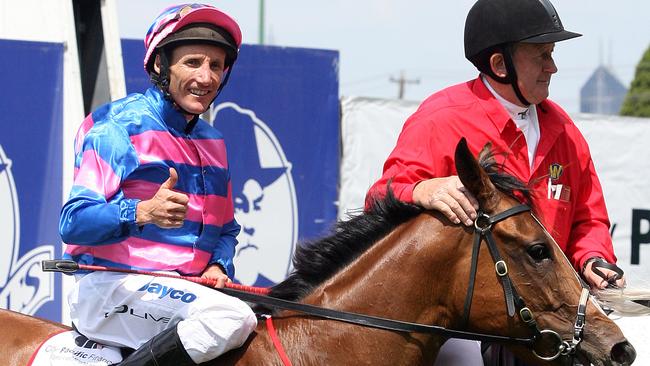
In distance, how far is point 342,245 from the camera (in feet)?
Answer: 11.4

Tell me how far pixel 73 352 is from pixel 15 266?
332cm

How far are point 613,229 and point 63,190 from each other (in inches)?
212

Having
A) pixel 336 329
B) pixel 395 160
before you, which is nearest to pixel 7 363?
pixel 336 329

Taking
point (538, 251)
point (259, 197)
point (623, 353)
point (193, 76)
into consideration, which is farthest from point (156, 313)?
point (259, 197)

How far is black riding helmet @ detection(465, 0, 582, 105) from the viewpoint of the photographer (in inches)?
144

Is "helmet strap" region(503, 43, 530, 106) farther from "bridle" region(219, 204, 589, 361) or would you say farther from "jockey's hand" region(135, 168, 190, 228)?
"jockey's hand" region(135, 168, 190, 228)

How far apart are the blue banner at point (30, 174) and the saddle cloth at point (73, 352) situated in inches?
120

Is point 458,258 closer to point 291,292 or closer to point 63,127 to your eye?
point 291,292

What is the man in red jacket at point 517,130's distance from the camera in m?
3.66

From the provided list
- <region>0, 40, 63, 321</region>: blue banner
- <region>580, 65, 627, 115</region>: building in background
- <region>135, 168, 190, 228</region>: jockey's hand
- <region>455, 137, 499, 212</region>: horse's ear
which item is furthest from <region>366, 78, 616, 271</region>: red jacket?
<region>580, 65, 627, 115</region>: building in background

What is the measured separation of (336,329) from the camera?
3326mm

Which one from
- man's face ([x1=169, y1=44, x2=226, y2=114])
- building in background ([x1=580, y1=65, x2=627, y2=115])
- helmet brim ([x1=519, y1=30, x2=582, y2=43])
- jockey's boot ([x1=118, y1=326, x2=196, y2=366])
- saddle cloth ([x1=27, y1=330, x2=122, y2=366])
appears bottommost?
building in background ([x1=580, y1=65, x2=627, y2=115])

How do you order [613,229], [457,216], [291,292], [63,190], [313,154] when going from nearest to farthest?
[457,216]
[291,292]
[63,190]
[313,154]
[613,229]

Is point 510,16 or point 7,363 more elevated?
→ point 510,16
